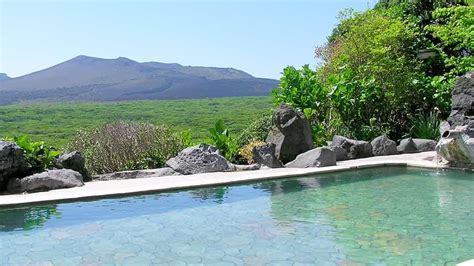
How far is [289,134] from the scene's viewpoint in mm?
11797

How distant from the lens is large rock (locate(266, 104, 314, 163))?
11.8m

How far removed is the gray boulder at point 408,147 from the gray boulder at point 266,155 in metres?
3.50

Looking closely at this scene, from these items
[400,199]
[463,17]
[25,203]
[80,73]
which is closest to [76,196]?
[25,203]

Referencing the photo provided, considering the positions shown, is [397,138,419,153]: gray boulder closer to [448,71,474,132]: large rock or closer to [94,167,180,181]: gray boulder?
[448,71,474,132]: large rock

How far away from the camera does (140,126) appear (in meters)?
11.5

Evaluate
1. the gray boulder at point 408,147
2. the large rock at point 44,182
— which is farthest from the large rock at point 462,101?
the large rock at point 44,182

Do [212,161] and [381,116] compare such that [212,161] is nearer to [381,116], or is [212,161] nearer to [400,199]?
[400,199]

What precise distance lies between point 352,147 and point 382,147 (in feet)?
2.77

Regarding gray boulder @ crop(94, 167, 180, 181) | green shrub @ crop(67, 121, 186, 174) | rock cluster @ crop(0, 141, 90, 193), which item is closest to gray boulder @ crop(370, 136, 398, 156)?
green shrub @ crop(67, 121, 186, 174)

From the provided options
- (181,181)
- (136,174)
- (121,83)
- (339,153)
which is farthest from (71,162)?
(121,83)

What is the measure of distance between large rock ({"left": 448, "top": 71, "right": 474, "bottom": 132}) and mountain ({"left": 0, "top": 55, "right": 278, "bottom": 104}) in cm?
7640

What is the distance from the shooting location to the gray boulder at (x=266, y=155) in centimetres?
1123

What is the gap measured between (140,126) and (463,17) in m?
7.42

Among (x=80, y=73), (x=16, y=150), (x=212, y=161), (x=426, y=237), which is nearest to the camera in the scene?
(x=426, y=237)
